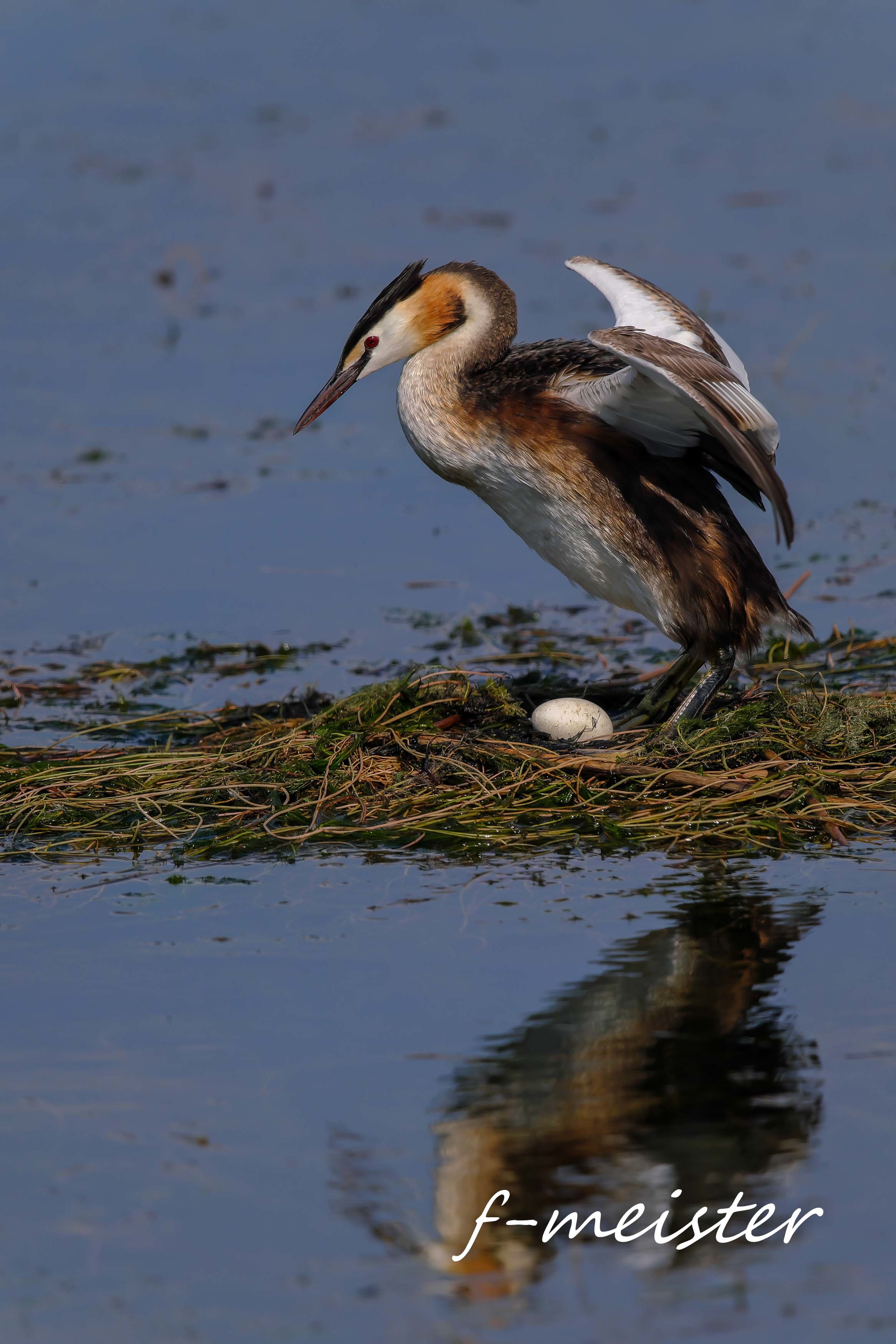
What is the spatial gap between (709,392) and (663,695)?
5.14 feet

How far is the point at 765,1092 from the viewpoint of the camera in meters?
4.22

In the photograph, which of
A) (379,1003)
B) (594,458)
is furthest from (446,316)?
(379,1003)

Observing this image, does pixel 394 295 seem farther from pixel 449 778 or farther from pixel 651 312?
pixel 449 778

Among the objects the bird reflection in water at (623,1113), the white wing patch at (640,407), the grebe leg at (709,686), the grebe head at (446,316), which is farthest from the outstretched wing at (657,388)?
the bird reflection in water at (623,1113)

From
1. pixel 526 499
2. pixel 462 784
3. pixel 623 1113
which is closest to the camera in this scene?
pixel 623 1113

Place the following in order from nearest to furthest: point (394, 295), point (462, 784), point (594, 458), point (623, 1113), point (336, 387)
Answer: point (623, 1113)
point (462, 784)
point (594, 458)
point (394, 295)
point (336, 387)

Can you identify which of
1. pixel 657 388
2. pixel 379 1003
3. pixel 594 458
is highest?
pixel 657 388

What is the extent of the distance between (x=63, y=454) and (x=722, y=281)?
19.1ft

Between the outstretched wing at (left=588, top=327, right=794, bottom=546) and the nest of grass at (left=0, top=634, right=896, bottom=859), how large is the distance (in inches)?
31.9

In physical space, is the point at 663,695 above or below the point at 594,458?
below

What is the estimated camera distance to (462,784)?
6.21 metres

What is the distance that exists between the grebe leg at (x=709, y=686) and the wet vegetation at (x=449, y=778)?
8cm

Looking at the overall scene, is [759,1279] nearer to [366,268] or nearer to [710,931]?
[710,931]

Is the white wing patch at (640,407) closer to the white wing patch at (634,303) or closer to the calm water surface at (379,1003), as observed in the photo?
the white wing patch at (634,303)
